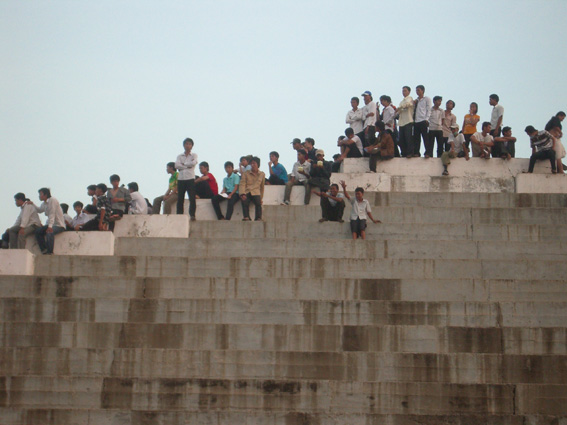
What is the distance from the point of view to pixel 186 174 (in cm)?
2594

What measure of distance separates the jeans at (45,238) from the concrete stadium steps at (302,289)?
1517 millimetres

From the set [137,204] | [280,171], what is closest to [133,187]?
[137,204]

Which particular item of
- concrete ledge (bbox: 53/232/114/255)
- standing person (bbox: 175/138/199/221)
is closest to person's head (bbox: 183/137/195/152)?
standing person (bbox: 175/138/199/221)

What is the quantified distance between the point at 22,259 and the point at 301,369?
597 cm

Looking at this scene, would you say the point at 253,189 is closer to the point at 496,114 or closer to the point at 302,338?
the point at 302,338

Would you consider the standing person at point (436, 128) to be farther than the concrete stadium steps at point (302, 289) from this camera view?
Yes

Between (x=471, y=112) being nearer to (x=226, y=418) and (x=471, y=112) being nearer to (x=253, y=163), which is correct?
(x=253, y=163)

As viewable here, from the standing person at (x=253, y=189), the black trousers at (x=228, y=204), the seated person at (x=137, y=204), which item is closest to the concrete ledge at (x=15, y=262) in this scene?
the seated person at (x=137, y=204)

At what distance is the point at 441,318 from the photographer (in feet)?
70.4

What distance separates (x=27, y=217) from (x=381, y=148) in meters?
7.92

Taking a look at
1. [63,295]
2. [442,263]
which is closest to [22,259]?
[63,295]

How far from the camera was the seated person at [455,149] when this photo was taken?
91.2 feet

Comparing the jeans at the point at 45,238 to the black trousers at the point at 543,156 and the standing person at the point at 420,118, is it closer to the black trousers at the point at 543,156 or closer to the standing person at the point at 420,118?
the standing person at the point at 420,118

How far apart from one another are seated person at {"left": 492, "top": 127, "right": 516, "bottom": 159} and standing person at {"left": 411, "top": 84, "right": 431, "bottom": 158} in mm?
1557
